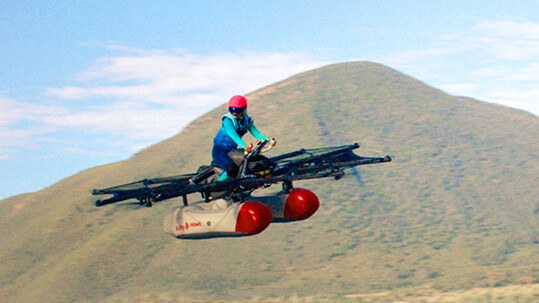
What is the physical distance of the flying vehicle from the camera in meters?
14.0

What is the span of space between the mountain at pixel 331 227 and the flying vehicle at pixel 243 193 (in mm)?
59845

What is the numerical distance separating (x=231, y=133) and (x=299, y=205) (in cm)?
234

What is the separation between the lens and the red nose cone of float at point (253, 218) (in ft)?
45.8

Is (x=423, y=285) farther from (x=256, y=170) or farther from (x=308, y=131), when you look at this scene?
(x=256, y=170)

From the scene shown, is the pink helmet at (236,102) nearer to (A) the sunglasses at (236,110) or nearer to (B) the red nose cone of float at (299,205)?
(A) the sunglasses at (236,110)

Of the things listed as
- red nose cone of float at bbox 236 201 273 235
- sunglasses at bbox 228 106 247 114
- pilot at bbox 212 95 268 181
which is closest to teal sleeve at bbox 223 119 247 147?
pilot at bbox 212 95 268 181

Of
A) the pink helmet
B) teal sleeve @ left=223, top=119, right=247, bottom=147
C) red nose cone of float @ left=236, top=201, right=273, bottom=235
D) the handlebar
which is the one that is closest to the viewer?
red nose cone of float @ left=236, top=201, right=273, bottom=235

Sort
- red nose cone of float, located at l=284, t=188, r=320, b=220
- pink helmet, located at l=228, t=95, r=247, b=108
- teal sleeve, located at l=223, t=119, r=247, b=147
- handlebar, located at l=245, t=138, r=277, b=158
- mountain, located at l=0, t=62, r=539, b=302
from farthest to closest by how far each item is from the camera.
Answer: mountain, located at l=0, t=62, r=539, b=302 → red nose cone of float, located at l=284, t=188, r=320, b=220 → teal sleeve, located at l=223, t=119, r=247, b=147 → pink helmet, located at l=228, t=95, r=247, b=108 → handlebar, located at l=245, t=138, r=277, b=158

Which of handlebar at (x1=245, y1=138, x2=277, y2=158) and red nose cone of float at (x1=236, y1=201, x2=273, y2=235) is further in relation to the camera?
handlebar at (x1=245, y1=138, x2=277, y2=158)

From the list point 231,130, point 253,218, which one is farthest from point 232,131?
point 253,218

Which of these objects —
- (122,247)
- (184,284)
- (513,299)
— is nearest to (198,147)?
(122,247)

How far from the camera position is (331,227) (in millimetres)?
92688

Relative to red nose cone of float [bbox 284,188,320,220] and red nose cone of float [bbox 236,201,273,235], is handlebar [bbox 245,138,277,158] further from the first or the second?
red nose cone of float [bbox 284,188,320,220]

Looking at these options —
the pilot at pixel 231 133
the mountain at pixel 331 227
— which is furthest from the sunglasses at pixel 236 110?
the mountain at pixel 331 227
